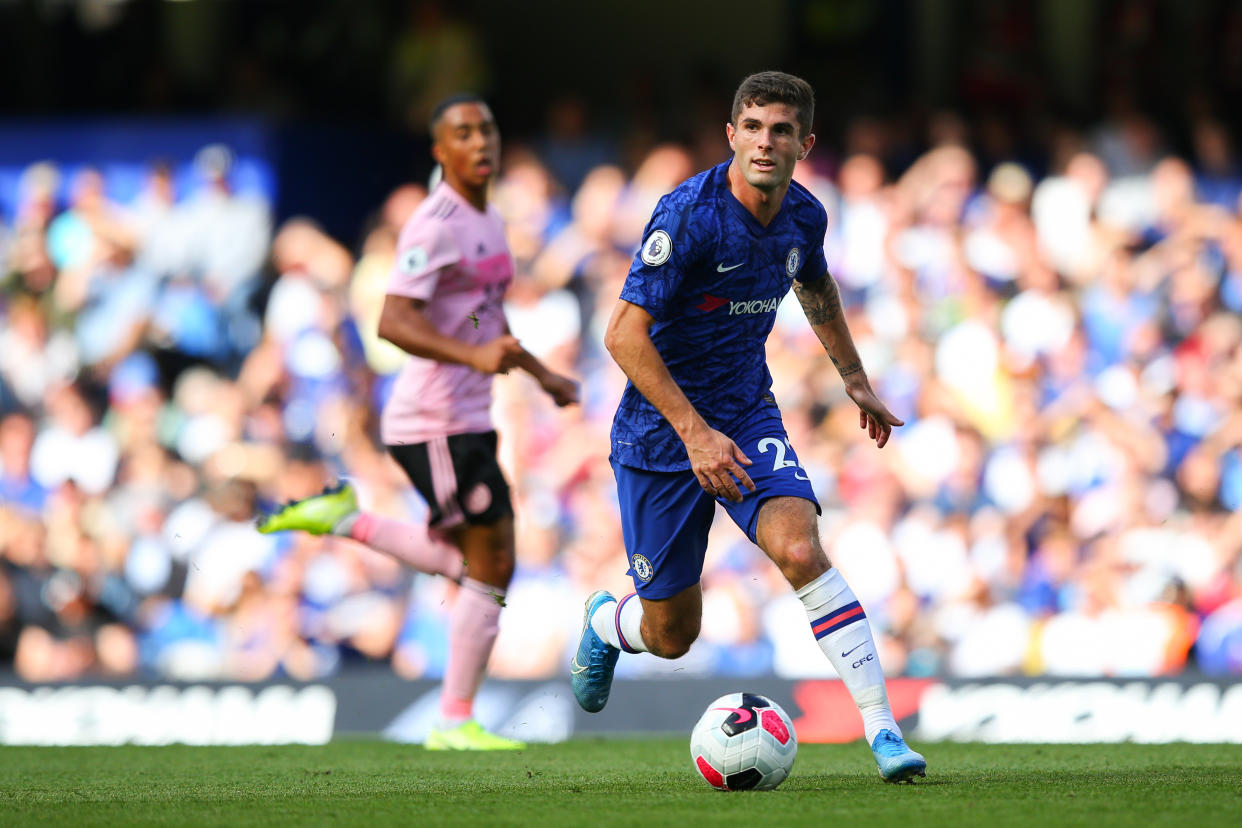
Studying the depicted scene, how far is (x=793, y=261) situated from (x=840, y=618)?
4.08ft

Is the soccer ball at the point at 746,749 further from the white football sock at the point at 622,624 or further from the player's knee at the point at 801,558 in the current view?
the white football sock at the point at 622,624

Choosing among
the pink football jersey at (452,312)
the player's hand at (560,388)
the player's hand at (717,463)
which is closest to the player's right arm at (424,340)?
the pink football jersey at (452,312)

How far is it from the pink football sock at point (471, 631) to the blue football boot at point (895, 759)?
2491 mm

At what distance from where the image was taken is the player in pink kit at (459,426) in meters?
7.39

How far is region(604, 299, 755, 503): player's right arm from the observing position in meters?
5.32

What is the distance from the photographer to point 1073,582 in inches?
396

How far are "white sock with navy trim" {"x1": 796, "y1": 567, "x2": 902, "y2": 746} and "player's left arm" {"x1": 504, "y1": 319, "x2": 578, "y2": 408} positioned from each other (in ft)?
5.91

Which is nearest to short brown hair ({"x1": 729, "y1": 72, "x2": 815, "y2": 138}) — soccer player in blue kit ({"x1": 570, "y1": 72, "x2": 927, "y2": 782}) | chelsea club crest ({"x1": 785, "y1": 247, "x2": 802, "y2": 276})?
soccer player in blue kit ({"x1": 570, "y1": 72, "x2": 927, "y2": 782})

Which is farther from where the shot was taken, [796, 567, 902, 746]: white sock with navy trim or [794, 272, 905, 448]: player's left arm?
[794, 272, 905, 448]: player's left arm

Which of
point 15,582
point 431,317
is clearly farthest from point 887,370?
point 15,582

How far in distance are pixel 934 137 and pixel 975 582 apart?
10.8 ft

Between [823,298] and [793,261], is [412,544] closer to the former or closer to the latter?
[823,298]

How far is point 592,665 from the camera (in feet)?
21.5

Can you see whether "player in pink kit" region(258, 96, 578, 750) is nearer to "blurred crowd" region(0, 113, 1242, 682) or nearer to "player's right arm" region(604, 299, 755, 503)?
"player's right arm" region(604, 299, 755, 503)
